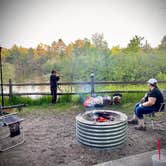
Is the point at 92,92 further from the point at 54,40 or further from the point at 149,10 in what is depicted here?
the point at 54,40

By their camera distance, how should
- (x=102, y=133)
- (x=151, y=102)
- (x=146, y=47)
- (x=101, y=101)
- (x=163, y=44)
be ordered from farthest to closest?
(x=146, y=47) < (x=163, y=44) < (x=101, y=101) < (x=151, y=102) < (x=102, y=133)

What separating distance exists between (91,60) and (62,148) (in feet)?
15.9

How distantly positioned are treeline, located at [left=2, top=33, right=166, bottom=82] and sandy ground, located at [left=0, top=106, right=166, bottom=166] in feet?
10.1

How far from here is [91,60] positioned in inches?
286

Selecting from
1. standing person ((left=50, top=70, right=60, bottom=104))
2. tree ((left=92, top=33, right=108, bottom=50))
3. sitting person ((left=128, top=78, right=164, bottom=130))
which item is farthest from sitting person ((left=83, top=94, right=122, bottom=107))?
tree ((left=92, top=33, right=108, bottom=50))

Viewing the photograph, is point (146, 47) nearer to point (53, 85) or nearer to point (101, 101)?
point (101, 101)

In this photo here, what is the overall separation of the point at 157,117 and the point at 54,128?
183cm

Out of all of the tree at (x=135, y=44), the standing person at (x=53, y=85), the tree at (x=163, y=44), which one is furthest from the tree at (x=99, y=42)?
the standing person at (x=53, y=85)

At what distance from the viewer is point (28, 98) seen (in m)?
5.11

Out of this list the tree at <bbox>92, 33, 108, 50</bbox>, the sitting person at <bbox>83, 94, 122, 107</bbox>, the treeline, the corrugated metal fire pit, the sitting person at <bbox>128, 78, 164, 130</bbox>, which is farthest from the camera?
the tree at <bbox>92, 33, 108, 50</bbox>

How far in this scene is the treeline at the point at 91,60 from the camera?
6.42 m

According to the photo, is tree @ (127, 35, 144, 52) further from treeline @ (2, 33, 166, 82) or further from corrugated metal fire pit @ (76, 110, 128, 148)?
corrugated metal fire pit @ (76, 110, 128, 148)

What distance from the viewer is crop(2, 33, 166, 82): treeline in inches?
253

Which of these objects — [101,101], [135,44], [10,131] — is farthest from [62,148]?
[135,44]
